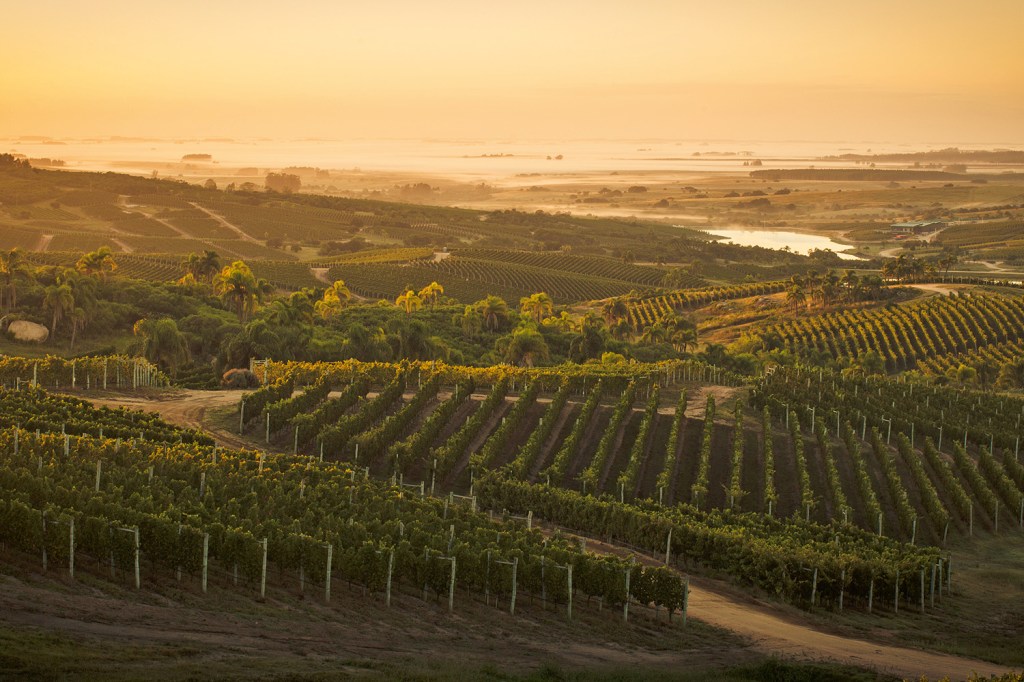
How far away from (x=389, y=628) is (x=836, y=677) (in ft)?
43.1

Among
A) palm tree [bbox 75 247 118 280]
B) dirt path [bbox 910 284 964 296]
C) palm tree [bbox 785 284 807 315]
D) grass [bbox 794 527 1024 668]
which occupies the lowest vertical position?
grass [bbox 794 527 1024 668]

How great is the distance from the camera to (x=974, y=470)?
58.4 m

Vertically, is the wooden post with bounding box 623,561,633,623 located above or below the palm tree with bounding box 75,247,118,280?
below

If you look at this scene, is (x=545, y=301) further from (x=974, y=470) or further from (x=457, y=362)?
(x=974, y=470)

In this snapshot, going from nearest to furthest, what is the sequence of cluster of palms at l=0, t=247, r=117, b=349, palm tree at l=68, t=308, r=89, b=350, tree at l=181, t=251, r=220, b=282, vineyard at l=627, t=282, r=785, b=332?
palm tree at l=68, t=308, r=89, b=350 → cluster of palms at l=0, t=247, r=117, b=349 → tree at l=181, t=251, r=220, b=282 → vineyard at l=627, t=282, r=785, b=332

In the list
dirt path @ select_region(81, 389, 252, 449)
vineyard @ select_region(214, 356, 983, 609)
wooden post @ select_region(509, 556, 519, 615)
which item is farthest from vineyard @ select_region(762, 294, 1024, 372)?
wooden post @ select_region(509, 556, 519, 615)

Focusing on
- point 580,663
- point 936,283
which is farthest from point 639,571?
point 936,283

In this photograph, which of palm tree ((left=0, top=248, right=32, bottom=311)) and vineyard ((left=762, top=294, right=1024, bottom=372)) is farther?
vineyard ((left=762, top=294, right=1024, bottom=372))

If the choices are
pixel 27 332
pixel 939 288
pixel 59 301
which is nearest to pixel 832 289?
pixel 939 288

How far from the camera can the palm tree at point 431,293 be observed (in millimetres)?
133625

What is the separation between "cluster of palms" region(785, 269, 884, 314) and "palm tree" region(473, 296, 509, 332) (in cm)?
4456

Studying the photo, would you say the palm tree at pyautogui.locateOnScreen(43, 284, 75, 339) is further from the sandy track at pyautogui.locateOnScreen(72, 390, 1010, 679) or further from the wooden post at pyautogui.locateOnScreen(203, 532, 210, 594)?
the wooden post at pyautogui.locateOnScreen(203, 532, 210, 594)

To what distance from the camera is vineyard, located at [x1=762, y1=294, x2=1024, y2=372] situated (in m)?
117

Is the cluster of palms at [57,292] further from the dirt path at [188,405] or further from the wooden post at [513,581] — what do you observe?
the wooden post at [513,581]
